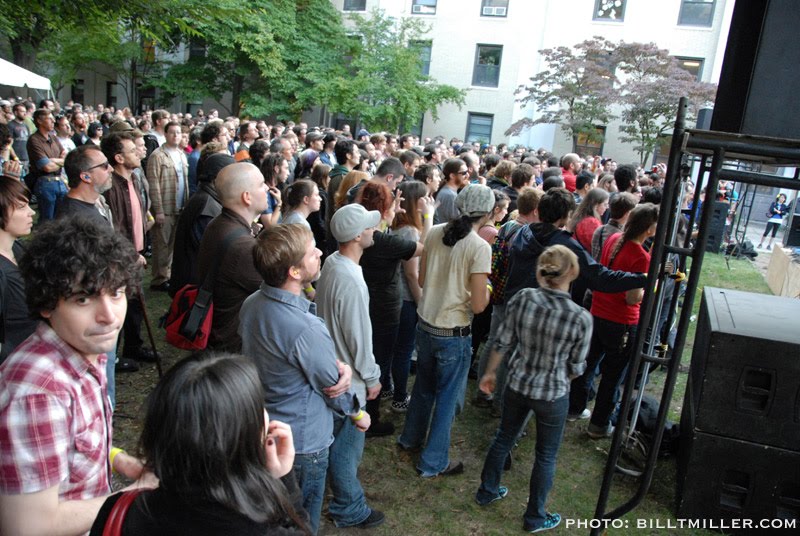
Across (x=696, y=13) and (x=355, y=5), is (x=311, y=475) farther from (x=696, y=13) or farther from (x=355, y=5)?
(x=355, y=5)

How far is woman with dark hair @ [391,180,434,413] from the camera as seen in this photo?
14.3 ft

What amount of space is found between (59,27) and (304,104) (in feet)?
63.8

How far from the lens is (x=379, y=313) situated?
14.2 feet

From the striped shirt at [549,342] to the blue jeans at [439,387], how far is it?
0.55 metres

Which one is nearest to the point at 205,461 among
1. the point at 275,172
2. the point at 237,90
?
the point at 275,172

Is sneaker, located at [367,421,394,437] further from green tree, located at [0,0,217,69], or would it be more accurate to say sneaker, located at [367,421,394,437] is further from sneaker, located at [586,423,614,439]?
green tree, located at [0,0,217,69]

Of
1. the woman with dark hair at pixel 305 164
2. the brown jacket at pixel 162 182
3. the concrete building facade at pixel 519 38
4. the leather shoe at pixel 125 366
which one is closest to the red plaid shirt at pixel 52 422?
the leather shoe at pixel 125 366

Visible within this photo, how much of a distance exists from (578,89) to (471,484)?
69.9 feet

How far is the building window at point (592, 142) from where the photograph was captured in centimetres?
2342

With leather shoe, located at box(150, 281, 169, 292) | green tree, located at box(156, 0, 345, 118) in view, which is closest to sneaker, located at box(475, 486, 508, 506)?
leather shoe, located at box(150, 281, 169, 292)

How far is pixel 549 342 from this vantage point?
3273 mm

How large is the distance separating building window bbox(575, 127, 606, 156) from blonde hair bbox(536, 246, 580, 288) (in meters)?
21.8

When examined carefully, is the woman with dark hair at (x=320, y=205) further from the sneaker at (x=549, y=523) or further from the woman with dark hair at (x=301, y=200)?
the sneaker at (x=549, y=523)

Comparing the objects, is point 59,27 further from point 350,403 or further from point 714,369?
point 714,369
